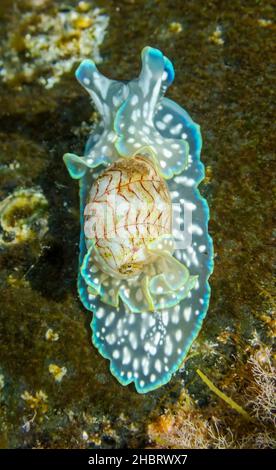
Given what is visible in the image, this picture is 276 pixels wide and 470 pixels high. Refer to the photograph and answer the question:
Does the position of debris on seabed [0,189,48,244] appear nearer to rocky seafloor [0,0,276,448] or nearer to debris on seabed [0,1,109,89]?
rocky seafloor [0,0,276,448]

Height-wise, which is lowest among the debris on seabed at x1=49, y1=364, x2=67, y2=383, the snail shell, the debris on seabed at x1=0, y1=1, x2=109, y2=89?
the debris on seabed at x1=49, y1=364, x2=67, y2=383

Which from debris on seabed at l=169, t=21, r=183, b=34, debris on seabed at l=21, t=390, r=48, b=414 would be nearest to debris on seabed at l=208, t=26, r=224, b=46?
debris on seabed at l=169, t=21, r=183, b=34

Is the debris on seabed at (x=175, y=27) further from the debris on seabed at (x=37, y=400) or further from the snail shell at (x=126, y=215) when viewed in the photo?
the debris on seabed at (x=37, y=400)

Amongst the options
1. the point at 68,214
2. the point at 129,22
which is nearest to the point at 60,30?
the point at 129,22

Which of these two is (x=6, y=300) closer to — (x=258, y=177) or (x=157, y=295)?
(x=157, y=295)

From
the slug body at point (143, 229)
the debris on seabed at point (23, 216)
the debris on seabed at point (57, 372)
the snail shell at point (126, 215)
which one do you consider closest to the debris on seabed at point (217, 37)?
the slug body at point (143, 229)

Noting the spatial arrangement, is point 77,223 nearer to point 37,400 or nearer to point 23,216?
point 23,216
